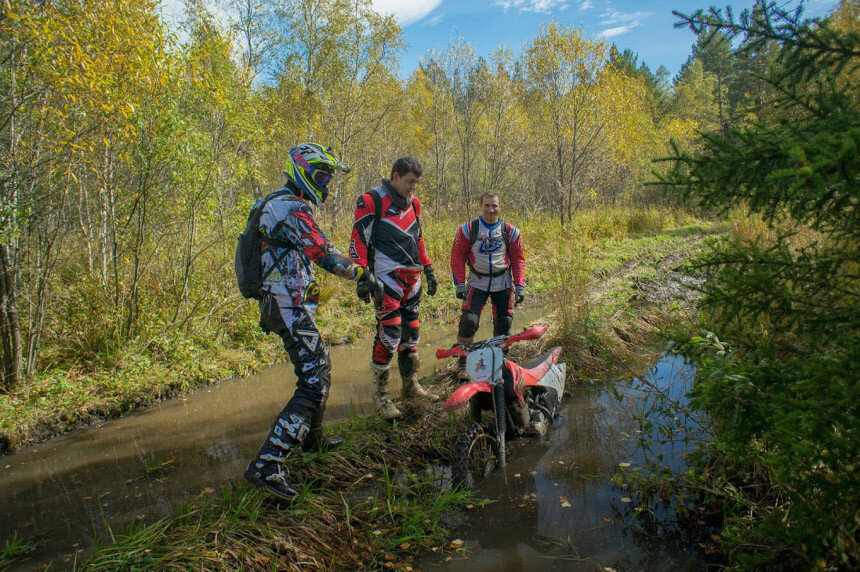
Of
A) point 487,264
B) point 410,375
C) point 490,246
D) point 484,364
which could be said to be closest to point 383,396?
point 410,375

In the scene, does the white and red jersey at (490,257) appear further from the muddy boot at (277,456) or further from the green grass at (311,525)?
the muddy boot at (277,456)

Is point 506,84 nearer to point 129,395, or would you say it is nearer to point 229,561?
point 129,395

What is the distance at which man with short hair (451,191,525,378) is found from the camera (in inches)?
207

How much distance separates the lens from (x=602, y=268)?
11.1 m

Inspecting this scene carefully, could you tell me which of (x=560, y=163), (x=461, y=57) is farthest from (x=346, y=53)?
(x=560, y=163)

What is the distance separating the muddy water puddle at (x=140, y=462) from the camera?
3.58 meters

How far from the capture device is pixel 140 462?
4637 millimetres

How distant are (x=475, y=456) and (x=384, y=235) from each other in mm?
2136

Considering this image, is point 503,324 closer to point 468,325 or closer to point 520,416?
point 468,325

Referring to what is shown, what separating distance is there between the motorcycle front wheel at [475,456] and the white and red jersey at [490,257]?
1.78m

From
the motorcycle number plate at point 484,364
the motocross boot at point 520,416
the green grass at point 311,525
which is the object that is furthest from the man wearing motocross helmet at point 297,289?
the motocross boot at point 520,416

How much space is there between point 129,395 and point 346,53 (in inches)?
509

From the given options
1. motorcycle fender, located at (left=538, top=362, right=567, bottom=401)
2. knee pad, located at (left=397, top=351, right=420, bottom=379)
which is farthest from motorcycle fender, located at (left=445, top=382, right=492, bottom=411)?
knee pad, located at (left=397, top=351, right=420, bottom=379)

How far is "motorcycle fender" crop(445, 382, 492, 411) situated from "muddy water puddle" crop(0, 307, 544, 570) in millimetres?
1574
